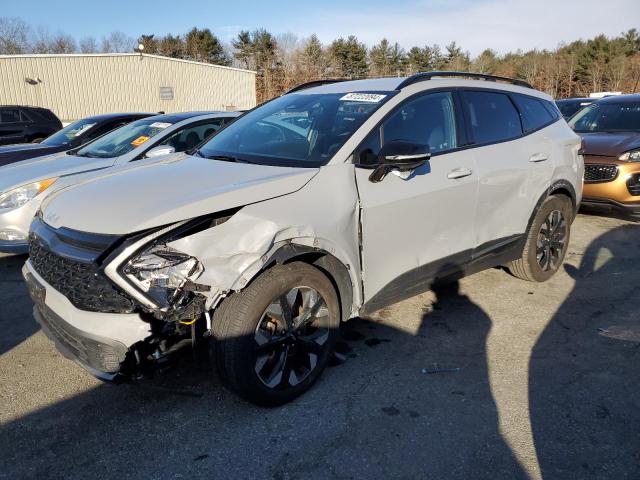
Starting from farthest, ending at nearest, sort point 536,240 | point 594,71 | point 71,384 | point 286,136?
1. point 594,71
2. point 536,240
3. point 286,136
4. point 71,384

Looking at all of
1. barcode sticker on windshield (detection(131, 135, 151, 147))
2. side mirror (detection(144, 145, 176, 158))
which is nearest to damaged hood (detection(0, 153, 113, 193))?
barcode sticker on windshield (detection(131, 135, 151, 147))

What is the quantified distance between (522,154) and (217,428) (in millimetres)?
3217

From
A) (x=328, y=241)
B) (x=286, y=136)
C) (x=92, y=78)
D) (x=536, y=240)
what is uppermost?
(x=92, y=78)

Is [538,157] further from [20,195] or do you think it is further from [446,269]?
[20,195]

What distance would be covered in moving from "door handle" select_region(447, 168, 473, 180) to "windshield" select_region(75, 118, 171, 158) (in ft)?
12.4

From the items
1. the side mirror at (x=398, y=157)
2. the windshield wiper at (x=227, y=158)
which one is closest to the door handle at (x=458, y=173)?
the side mirror at (x=398, y=157)

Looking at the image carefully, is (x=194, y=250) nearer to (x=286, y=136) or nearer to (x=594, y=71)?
(x=286, y=136)

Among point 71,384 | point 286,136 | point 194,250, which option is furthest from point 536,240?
point 71,384

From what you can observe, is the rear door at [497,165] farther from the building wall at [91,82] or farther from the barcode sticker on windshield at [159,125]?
the building wall at [91,82]

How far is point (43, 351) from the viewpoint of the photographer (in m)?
3.55

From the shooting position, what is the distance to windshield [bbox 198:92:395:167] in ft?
10.3

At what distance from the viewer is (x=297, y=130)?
3.51 meters

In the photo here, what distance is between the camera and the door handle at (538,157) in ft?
14.0

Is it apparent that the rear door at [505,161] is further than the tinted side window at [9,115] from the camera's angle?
No
